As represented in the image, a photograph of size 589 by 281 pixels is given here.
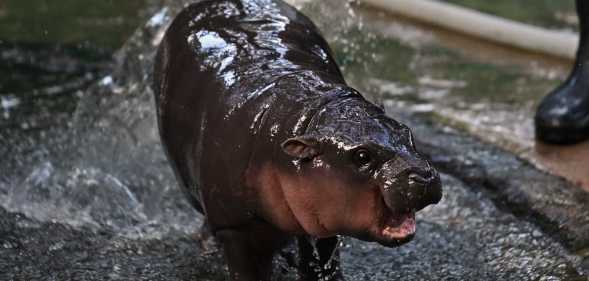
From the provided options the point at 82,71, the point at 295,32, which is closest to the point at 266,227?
the point at 295,32

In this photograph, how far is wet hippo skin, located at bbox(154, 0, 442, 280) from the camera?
2.11 m

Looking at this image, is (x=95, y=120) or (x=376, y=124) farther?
(x=95, y=120)

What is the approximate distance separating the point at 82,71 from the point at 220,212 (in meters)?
3.20

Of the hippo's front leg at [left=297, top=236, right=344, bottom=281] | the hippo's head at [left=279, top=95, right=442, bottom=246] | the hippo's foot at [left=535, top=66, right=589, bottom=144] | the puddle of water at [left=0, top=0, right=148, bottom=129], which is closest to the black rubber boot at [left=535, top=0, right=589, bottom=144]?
the hippo's foot at [left=535, top=66, right=589, bottom=144]

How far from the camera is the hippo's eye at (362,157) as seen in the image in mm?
2102

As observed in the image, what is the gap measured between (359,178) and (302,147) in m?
0.17

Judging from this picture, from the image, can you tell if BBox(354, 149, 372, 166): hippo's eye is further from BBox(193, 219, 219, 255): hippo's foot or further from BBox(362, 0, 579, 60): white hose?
BBox(362, 0, 579, 60): white hose

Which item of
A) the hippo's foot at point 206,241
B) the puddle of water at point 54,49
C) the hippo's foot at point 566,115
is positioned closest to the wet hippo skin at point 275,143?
the hippo's foot at point 206,241

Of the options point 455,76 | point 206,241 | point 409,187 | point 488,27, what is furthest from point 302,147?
point 488,27

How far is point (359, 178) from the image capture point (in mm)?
2109

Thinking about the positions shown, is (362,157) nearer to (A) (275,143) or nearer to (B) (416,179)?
(B) (416,179)

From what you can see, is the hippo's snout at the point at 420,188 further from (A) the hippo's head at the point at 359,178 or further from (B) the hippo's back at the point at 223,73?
(B) the hippo's back at the point at 223,73

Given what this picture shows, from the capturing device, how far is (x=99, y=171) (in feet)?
13.4

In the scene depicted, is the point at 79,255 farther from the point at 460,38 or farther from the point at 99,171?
the point at 460,38
